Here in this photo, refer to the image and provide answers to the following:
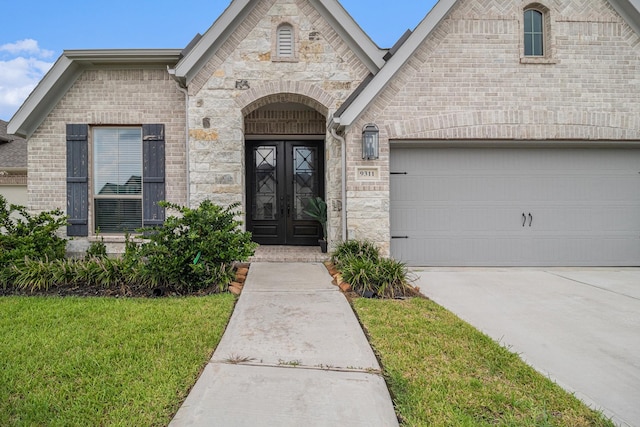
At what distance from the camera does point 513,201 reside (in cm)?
654

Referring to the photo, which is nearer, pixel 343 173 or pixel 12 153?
pixel 343 173

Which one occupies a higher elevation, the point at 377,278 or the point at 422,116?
the point at 422,116

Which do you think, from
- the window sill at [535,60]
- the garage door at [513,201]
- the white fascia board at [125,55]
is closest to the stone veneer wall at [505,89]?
the window sill at [535,60]

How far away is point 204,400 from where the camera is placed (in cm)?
218

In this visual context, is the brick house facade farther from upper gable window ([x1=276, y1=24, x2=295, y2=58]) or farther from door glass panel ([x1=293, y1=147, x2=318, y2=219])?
door glass panel ([x1=293, y1=147, x2=318, y2=219])

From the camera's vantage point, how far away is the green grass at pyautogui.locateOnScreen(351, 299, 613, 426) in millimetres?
2047

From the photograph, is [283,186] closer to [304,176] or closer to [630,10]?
[304,176]

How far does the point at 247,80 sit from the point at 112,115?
2840 mm

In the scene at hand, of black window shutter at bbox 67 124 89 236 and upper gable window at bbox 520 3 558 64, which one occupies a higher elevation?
upper gable window at bbox 520 3 558 64

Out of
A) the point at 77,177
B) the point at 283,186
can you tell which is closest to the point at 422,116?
the point at 283,186

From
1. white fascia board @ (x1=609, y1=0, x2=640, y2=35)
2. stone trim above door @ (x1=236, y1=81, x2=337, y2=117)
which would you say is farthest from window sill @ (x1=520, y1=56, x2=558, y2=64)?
stone trim above door @ (x1=236, y1=81, x2=337, y2=117)

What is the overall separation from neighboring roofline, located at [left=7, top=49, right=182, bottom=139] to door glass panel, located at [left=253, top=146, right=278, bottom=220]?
2.74m

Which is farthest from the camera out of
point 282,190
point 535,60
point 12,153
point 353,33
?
point 12,153

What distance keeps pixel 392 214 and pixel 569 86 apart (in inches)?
153
